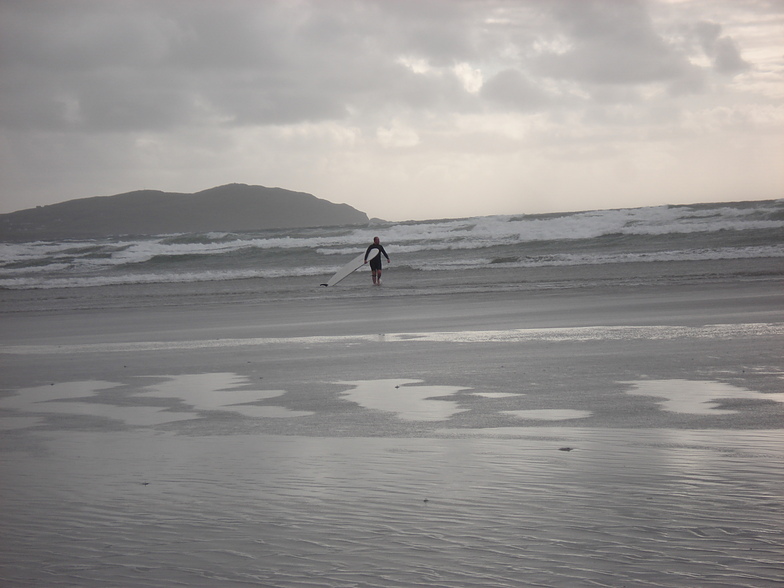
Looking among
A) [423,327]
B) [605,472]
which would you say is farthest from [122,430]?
[423,327]

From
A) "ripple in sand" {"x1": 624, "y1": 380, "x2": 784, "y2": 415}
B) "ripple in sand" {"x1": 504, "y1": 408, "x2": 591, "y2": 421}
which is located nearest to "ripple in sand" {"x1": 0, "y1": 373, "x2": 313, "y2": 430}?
"ripple in sand" {"x1": 504, "y1": 408, "x2": 591, "y2": 421}

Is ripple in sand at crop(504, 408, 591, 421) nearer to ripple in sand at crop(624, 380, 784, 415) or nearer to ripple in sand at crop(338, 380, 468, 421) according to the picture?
ripple in sand at crop(338, 380, 468, 421)

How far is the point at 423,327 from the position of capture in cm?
1167

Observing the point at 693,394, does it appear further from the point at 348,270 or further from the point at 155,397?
the point at 348,270

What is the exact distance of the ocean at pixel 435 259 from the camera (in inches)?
839

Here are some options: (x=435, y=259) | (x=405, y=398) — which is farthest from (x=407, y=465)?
(x=435, y=259)

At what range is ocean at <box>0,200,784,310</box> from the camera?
21312 mm

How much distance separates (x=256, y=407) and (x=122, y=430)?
109 cm

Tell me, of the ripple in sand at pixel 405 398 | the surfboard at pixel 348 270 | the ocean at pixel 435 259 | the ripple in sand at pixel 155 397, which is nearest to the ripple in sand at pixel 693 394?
the ripple in sand at pixel 405 398

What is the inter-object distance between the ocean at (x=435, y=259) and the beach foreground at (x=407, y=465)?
11.5 m

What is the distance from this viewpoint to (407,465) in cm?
386

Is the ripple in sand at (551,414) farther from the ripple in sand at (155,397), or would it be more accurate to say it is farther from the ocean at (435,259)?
the ocean at (435,259)

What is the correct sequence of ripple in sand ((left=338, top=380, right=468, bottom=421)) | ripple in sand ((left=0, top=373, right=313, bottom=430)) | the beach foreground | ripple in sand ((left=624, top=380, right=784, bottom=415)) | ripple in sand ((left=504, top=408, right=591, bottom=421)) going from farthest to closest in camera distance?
ripple in sand ((left=0, top=373, right=313, bottom=430)), ripple in sand ((left=338, top=380, right=468, bottom=421)), ripple in sand ((left=624, top=380, right=784, bottom=415)), ripple in sand ((left=504, top=408, right=591, bottom=421)), the beach foreground

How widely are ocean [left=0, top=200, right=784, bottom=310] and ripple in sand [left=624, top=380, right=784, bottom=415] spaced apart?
41.5 feet
